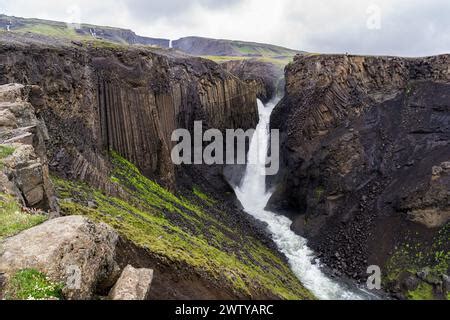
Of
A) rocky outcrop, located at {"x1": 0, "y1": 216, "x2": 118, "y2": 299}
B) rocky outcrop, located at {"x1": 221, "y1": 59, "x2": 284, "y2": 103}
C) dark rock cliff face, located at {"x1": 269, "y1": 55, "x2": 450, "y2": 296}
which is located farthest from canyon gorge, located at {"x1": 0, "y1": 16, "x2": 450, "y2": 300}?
rocky outcrop, located at {"x1": 221, "y1": 59, "x2": 284, "y2": 103}

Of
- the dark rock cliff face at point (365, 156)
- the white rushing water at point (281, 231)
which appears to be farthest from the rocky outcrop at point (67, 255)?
the dark rock cliff face at point (365, 156)

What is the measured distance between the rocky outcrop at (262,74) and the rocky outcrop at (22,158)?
65.7m

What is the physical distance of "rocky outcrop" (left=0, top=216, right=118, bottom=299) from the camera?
732 centimetres

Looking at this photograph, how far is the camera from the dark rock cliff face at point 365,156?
32.2 m

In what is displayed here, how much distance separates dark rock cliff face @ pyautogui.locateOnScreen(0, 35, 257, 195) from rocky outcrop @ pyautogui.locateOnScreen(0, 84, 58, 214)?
5.30 meters

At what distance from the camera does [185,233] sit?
2322cm

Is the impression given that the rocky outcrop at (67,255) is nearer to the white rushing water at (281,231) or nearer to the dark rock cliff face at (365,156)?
the white rushing water at (281,231)

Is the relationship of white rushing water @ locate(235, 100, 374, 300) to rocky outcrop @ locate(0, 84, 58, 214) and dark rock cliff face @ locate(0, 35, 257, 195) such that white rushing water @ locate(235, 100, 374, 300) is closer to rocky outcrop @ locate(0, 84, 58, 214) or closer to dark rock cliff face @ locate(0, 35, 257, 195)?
dark rock cliff face @ locate(0, 35, 257, 195)

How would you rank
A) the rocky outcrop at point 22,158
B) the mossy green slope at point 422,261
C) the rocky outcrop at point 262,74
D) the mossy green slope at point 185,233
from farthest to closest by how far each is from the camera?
the rocky outcrop at point 262,74 → the mossy green slope at point 422,261 → the mossy green slope at point 185,233 → the rocky outcrop at point 22,158

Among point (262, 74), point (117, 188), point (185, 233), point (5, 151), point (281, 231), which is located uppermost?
point (262, 74)

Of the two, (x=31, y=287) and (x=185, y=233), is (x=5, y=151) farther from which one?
(x=185, y=233)

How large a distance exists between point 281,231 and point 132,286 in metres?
32.7

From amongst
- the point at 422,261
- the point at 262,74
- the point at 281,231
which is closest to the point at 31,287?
the point at 422,261
